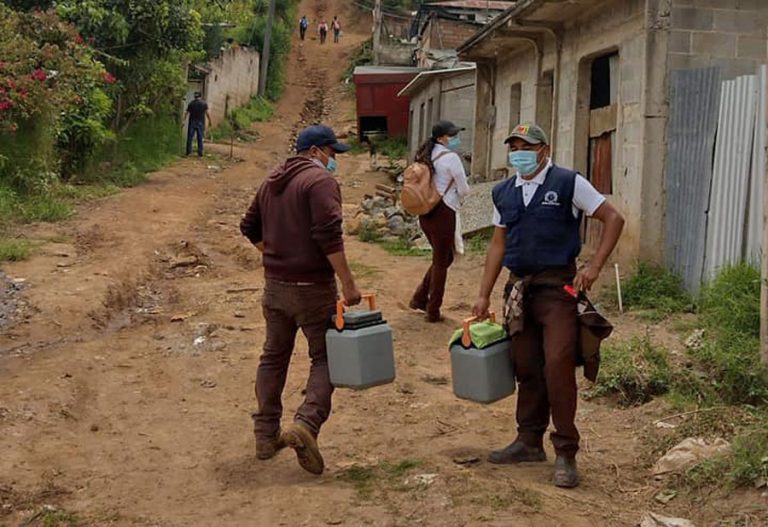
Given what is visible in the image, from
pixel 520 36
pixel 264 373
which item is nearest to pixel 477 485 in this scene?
pixel 264 373

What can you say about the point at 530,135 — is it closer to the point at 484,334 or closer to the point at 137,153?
the point at 484,334

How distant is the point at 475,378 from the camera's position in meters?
4.30

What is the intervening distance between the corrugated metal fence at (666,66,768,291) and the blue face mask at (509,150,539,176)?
130 inches

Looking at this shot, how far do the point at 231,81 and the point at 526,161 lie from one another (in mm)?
26157

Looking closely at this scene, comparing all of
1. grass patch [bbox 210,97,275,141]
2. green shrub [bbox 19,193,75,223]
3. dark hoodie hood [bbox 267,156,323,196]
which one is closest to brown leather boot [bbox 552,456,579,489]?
dark hoodie hood [bbox 267,156,323,196]

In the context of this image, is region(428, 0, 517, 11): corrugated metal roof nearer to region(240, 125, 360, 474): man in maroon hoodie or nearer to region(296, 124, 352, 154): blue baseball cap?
region(296, 124, 352, 154): blue baseball cap

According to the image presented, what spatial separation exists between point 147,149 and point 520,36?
10.0 metres

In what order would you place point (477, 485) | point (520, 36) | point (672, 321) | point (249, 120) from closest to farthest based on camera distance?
point (477, 485)
point (672, 321)
point (520, 36)
point (249, 120)

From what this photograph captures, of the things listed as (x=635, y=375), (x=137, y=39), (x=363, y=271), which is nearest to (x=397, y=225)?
(x=363, y=271)

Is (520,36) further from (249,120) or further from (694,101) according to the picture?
(249,120)

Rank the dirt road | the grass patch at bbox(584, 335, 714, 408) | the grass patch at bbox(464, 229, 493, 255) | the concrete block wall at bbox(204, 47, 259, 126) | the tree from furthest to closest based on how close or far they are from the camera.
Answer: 1. the concrete block wall at bbox(204, 47, 259, 126)
2. the tree
3. the grass patch at bbox(464, 229, 493, 255)
4. the grass patch at bbox(584, 335, 714, 408)
5. the dirt road

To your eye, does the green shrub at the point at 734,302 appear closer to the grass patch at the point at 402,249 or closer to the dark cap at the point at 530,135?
the dark cap at the point at 530,135

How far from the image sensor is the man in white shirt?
416 centimetres

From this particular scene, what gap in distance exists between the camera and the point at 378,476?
4328 millimetres
